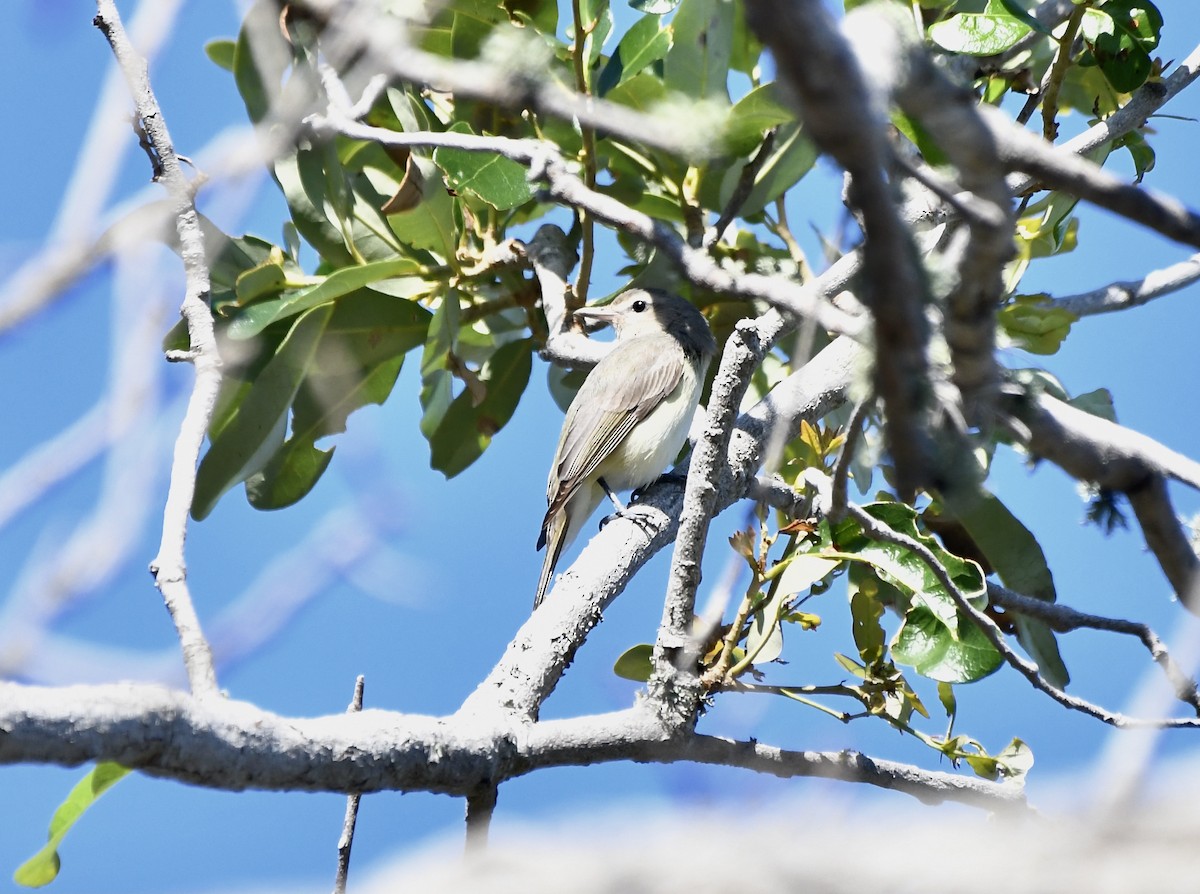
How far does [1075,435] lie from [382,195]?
351 centimetres

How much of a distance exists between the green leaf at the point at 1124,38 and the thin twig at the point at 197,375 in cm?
285

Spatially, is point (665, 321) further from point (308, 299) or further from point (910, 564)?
point (910, 564)

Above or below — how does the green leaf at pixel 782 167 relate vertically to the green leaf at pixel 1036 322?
above

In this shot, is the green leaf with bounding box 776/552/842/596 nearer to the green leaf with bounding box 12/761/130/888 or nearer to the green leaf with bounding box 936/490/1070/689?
the green leaf with bounding box 936/490/1070/689

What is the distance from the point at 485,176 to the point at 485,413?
1304mm

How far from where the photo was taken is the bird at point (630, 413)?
19.4 feet

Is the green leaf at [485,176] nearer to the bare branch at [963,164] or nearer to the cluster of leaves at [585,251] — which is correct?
the cluster of leaves at [585,251]

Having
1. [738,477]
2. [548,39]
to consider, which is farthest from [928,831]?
[548,39]

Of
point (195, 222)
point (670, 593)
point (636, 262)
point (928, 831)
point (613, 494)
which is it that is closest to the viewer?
point (928, 831)

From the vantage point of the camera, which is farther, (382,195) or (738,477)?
(382,195)

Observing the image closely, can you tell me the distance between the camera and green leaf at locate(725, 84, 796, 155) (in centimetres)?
383

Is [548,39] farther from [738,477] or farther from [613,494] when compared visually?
[613,494]

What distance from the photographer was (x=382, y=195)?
4.86 meters

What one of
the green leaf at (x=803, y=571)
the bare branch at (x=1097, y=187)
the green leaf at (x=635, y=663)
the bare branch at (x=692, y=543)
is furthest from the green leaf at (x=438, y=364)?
the bare branch at (x=1097, y=187)
